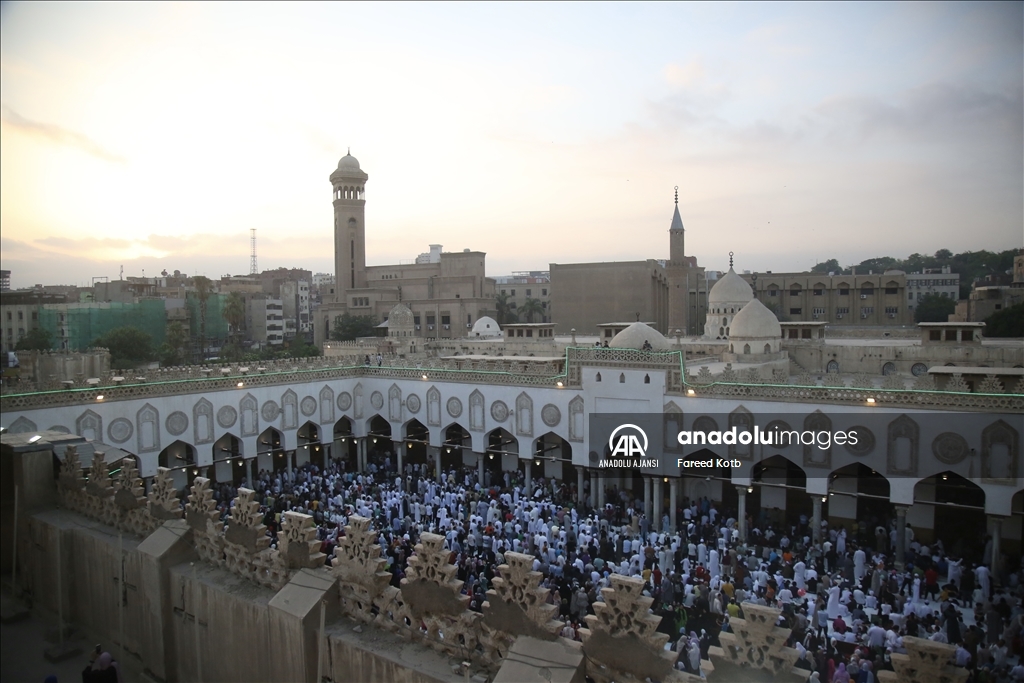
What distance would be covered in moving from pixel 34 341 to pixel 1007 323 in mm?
34702

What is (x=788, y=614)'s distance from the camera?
1077cm

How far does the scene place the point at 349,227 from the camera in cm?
5041

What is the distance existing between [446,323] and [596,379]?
2803 centimetres

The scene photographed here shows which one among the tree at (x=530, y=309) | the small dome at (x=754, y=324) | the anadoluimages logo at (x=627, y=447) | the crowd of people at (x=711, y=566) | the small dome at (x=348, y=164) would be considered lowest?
the crowd of people at (x=711, y=566)

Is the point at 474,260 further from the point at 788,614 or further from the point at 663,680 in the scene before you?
the point at 663,680

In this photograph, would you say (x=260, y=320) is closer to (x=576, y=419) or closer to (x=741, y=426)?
(x=576, y=419)

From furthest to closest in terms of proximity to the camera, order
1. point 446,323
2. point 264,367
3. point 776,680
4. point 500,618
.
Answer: point 446,323, point 264,367, point 500,618, point 776,680

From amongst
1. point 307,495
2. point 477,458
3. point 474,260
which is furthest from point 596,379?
point 474,260

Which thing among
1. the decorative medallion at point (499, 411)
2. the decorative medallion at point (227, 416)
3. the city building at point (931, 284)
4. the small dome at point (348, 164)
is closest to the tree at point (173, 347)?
the small dome at point (348, 164)

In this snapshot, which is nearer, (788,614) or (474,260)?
(788,614)

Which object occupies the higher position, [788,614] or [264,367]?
[264,367]

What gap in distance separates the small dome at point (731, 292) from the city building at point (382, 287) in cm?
2158

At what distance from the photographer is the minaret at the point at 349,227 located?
4916 centimetres

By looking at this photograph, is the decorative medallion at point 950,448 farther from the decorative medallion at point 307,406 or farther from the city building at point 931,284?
the city building at point 931,284
